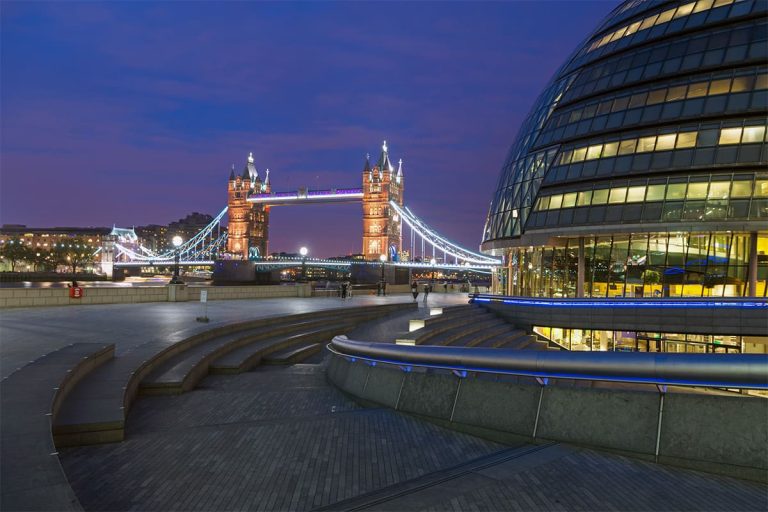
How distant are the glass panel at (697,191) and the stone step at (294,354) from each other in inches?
914

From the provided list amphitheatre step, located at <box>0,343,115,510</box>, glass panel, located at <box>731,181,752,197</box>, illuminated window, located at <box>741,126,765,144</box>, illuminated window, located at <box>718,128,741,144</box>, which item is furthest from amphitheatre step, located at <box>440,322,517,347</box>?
illuminated window, located at <box>741,126,765,144</box>

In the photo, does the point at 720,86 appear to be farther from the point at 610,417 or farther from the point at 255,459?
Answer: the point at 255,459

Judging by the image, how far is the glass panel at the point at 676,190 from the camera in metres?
28.8

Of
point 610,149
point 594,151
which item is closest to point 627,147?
point 610,149

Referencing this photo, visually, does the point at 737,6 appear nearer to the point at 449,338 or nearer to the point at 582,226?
the point at 582,226

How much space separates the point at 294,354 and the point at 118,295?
15.7 meters

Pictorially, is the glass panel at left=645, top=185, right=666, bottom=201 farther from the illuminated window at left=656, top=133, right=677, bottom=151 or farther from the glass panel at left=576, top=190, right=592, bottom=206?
the glass panel at left=576, top=190, right=592, bottom=206

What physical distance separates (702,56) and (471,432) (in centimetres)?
3270

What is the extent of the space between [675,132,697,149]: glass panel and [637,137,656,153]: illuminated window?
1.29 meters

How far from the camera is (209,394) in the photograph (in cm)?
1080

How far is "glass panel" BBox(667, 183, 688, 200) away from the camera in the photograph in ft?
94.6

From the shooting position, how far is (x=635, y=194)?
3009 cm

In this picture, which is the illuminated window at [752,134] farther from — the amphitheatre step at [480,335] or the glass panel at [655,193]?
the amphitheatre step at [480,335]

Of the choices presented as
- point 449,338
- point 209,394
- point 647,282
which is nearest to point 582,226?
point 647,282
